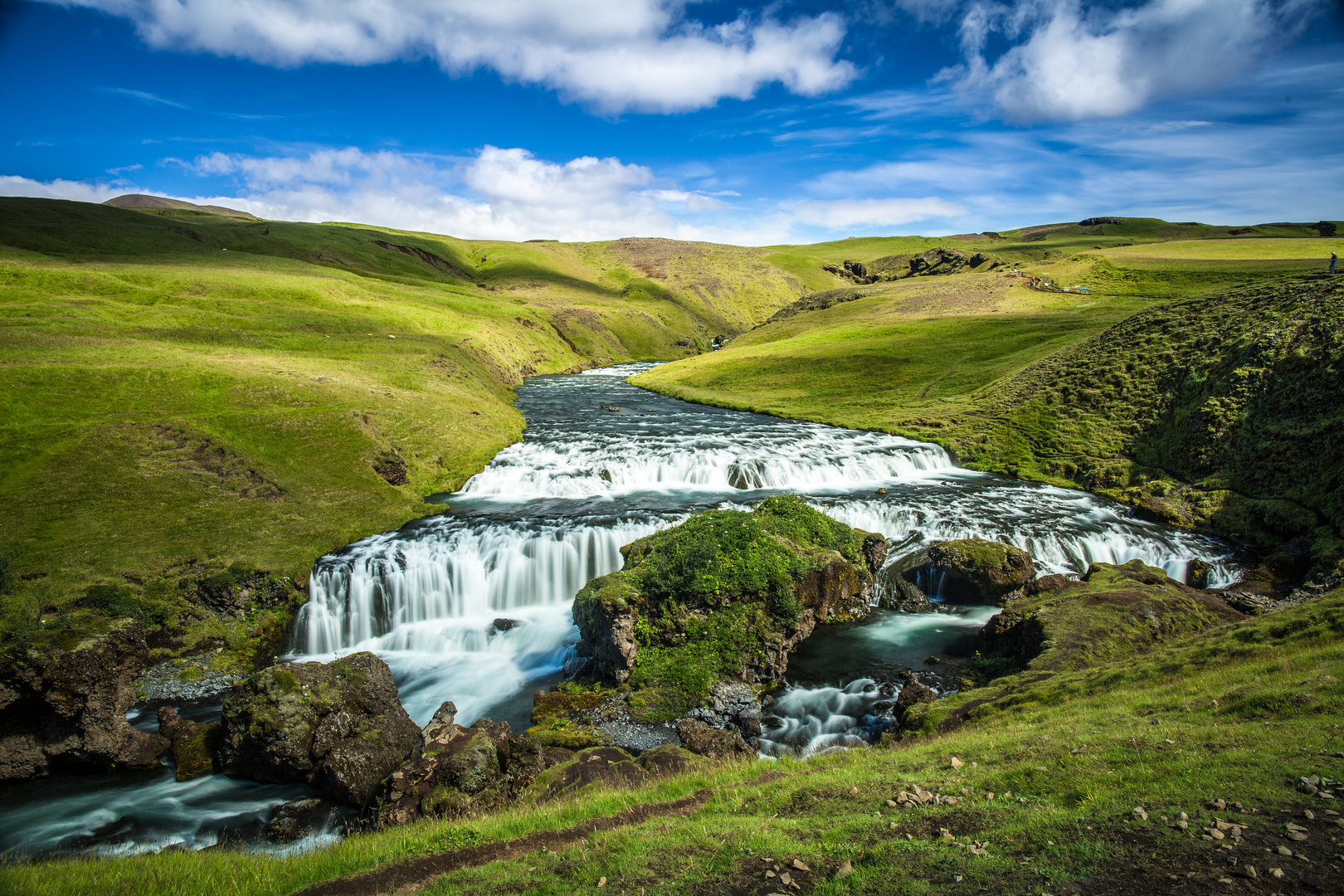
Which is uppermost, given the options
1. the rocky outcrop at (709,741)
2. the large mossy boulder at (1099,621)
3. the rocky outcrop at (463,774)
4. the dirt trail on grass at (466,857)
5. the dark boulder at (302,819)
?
the dirt trail on grass at (466,857)

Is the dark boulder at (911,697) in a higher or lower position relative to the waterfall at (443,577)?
lower

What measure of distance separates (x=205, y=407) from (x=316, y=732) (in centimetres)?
3037

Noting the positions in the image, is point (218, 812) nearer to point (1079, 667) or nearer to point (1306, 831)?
Result: point (1306, 831)

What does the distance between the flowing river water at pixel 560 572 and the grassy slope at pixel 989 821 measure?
520 centimetres

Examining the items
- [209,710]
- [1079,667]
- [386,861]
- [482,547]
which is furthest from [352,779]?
[1079,667]

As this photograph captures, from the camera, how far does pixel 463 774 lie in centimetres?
1342

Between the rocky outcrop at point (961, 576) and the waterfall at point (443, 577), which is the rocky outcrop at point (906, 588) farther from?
the waterfall at point (443, 577)

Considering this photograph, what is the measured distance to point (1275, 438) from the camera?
3111 cm

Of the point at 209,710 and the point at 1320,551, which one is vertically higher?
the point at 1320,551

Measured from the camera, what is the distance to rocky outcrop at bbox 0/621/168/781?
16.0 m

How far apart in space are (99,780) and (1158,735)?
24381 millimetres

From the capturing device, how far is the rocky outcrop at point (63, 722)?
1596 centimetres

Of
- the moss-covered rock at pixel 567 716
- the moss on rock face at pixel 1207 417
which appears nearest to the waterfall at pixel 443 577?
the moss-covered rock at pixel 567 716

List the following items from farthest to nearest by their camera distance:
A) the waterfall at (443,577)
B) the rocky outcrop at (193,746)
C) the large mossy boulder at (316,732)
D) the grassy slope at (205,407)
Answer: the grassy slope at (205,407) < the waterfall at (443,577) < the rocky outcrop at (193,746) < the large mossy boulder at (316,732)
